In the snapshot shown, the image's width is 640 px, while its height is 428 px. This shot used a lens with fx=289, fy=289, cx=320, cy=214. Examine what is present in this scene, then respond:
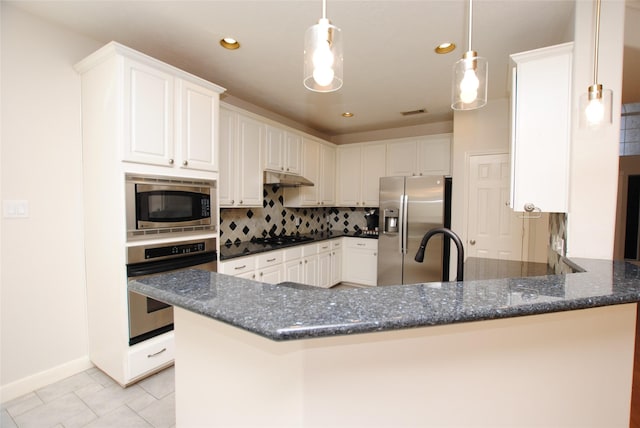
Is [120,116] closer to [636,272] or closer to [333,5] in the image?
[333,5]

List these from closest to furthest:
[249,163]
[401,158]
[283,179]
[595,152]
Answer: [595,152] → [249,163] → [283,179] → [401,158]

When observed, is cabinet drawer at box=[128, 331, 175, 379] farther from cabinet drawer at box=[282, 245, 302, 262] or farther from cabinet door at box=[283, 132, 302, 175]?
cabinet door at box=[283, 132, 302, 175]

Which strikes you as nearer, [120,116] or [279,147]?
[120,116]

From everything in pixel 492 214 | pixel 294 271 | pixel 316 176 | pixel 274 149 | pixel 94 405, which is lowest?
pixel 94 405

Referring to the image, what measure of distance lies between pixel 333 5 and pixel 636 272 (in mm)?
2064

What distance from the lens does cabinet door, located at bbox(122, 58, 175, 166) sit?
1.88 metres

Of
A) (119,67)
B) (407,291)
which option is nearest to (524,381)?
(407,291)

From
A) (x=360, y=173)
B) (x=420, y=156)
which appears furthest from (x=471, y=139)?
(x=360, y=173)

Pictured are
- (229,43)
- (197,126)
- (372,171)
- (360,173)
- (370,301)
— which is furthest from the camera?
(360,173)

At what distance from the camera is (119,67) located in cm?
184

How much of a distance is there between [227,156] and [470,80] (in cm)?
223

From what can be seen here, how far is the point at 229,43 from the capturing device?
220 cm

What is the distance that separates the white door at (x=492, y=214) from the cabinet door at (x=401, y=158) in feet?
2.81

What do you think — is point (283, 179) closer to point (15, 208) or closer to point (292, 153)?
point (292, 153)
